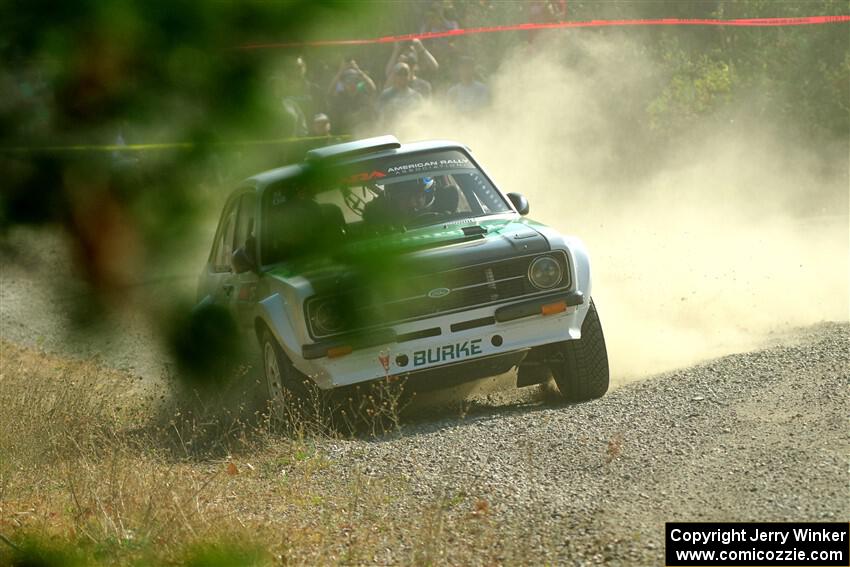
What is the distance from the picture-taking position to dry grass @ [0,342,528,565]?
201 inches

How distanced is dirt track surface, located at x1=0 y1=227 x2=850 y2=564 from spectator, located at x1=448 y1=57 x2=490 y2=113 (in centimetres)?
1051

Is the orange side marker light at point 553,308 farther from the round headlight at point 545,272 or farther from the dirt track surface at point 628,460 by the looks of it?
the dirt track surface at point 628,460

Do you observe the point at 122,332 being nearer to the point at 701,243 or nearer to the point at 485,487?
the point at 485,487

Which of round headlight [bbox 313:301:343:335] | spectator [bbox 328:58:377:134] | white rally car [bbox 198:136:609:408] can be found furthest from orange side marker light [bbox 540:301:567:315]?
round headlight [bbox 313:301:343:335]

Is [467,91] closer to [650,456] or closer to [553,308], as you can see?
[553,308]

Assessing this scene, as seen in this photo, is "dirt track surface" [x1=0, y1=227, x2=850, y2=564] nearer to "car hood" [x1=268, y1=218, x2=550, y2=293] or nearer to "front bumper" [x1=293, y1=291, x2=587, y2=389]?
"front bumper" [x1=293, y1=291, x2=587, y2=389]

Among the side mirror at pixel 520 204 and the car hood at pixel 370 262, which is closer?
the car hood at pixel 370 262

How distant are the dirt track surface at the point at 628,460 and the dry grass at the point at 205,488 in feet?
0.15

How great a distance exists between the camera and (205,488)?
6.47 meters

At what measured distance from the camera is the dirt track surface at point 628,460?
206 inches

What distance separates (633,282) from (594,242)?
3.40 metres

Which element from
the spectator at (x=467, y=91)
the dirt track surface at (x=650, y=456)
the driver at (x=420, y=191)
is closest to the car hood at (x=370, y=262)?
the dirt track surface at (x=650, y=456)

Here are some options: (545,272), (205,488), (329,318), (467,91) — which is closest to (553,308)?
(545,272)

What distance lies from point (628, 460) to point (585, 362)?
1745mm
